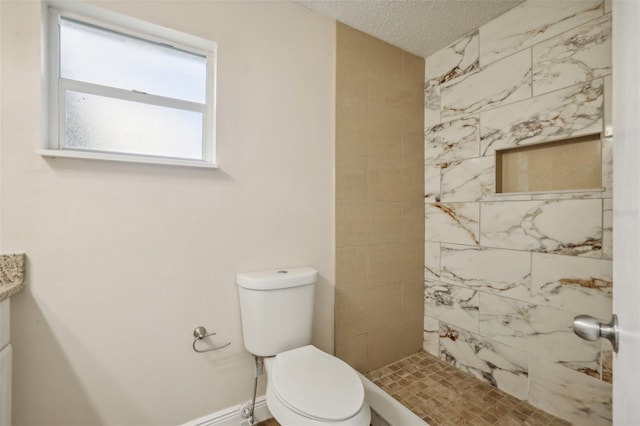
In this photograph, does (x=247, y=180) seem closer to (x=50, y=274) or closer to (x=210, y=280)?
(x=210, y=280)

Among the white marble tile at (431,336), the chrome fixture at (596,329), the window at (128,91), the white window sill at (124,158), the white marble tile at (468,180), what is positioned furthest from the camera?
the white marble tile at (431,336)

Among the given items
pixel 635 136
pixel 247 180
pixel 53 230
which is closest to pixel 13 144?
pixel 53 230

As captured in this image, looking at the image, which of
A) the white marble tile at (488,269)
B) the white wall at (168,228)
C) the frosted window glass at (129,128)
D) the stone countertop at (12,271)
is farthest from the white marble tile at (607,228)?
the stone countertop at (12,271)

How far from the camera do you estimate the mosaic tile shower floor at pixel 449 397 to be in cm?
148

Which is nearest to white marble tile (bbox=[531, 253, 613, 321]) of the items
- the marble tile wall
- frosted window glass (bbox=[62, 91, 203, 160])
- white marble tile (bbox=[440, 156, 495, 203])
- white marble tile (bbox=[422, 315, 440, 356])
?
the marble tile wall

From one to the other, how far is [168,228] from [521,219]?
6.16 ft

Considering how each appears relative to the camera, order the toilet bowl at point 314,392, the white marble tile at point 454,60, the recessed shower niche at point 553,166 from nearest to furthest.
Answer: the toilet bowl at point 314,392 < the recessed shower niche at point 553,166 < the white marble tile at point 454,60

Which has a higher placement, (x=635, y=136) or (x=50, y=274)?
(x=635, y=136)

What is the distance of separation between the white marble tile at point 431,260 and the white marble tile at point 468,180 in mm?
349

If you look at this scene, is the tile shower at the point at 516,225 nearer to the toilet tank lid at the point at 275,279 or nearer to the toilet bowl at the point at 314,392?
the toilet tank lid at the point at 275,279

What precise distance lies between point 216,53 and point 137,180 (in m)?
0.74

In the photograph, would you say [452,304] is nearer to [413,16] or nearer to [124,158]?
[413,16]

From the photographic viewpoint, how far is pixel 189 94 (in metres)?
1.47

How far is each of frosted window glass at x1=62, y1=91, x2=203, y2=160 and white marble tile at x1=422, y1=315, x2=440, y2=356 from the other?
6.34ft
